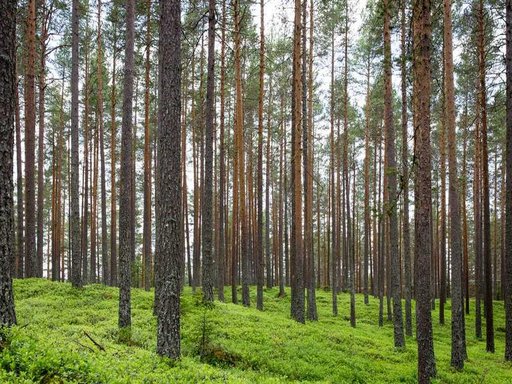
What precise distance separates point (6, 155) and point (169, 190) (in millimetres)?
3136

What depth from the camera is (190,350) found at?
10.1 meters

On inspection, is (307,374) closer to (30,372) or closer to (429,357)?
(429,357)

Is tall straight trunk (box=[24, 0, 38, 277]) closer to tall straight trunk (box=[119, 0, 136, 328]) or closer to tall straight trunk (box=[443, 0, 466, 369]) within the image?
tall straight trunk (box=[119, 0, 136, 328])

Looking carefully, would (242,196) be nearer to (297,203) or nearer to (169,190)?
(297,203)

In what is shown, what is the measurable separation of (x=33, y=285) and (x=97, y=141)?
12599 millimetres

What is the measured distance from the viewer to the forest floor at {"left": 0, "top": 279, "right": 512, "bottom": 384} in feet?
16.9

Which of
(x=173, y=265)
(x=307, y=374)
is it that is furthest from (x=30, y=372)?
(x=307, y=374)

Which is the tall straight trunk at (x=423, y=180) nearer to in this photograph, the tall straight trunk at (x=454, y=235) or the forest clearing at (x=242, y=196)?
the forest clearing at (x=242, y=196)

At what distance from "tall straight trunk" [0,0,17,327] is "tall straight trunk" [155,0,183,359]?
2.90 m

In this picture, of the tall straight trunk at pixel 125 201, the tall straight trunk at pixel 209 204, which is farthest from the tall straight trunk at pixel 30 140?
the tall straight trunk at pixel 125 201

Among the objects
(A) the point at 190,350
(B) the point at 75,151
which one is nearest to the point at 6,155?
(A) the point at 190,350

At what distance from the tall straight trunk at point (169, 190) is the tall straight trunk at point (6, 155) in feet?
9.53

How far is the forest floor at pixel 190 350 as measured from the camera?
203 inches

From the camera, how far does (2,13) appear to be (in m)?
5.22
